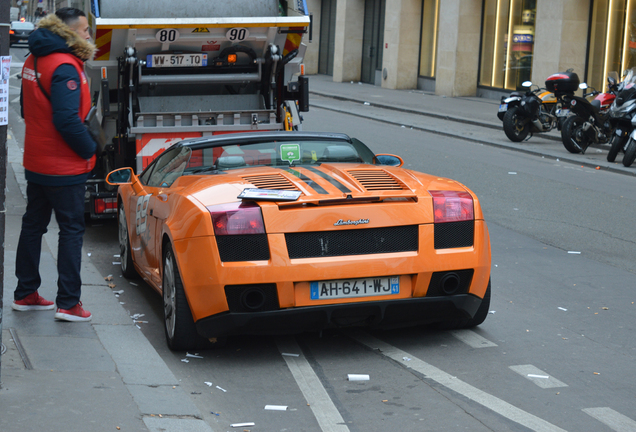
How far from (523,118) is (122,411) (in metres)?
15.3

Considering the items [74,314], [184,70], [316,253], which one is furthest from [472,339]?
[184,70]

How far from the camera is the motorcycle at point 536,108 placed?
17.7 m

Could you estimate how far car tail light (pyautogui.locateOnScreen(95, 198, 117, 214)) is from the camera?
8.80 meters

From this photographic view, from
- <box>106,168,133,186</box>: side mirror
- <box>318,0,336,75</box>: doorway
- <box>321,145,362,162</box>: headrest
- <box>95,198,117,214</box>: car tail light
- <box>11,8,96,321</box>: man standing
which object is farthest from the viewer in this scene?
<box>318,0,336,75</box>: doorway

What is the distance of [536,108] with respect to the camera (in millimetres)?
17750

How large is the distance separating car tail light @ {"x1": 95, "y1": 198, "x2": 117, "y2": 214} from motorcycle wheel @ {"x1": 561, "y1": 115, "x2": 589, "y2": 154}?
1011 cm

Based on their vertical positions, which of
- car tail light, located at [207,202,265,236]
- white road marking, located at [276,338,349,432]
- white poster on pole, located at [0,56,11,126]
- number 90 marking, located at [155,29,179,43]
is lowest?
white road marking, located at [276,338,349,432]

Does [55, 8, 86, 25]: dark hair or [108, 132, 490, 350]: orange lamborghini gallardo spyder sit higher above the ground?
[55, 8, 86, 25]: dark hair

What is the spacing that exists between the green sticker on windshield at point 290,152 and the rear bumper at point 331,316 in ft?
4.70

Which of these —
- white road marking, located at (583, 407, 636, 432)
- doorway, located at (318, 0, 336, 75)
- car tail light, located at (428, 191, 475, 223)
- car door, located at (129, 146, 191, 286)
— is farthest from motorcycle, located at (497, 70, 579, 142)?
doorway, located at (318, 0, 336, 75)

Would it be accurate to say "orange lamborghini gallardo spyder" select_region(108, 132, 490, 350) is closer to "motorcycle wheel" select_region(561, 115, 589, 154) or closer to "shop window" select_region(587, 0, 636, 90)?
"motorcycle wheel" select_region(561, 115, 589, 154)

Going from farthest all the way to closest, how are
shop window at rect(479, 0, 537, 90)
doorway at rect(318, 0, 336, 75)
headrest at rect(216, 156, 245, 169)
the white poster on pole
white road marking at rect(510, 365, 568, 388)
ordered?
doorway at rect(318, 0, 336, 75), shop window at rect(479, 0, 537, 90), headrest at rect(216, 156, 245, 169), white road marking at rect(510, 365, 568, 388), the white poster on pole

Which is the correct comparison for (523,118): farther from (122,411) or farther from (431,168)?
(122,411)

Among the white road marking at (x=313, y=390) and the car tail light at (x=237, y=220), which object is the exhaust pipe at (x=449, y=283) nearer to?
the white road marking at (x=313, y=390)
